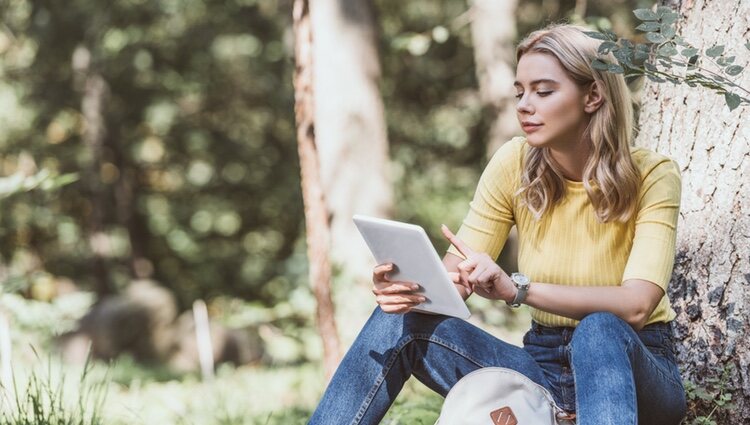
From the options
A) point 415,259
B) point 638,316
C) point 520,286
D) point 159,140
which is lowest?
point 159,140

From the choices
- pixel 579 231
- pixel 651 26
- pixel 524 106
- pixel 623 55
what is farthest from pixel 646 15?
pixel 579 231

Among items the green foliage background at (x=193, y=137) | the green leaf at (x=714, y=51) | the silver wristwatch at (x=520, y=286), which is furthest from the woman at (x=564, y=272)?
the green foliage background at (x=193, y=137)

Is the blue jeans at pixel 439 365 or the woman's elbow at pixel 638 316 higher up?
the woman's elbow at pixel 638 316

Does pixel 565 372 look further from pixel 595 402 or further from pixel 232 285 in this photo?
pixel 232 285

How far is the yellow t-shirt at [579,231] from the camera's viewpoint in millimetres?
2396

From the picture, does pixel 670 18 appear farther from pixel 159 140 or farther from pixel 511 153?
pixel 159 140

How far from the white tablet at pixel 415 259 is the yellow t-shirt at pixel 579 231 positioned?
349 millimetres

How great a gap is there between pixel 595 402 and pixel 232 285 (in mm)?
14554

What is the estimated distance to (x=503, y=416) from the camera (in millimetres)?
2258

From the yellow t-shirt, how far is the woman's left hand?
0.99 ft

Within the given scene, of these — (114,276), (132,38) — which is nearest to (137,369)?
(132,38)

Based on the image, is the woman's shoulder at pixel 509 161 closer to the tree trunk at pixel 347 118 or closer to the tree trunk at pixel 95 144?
the tree trunk at pixel 347 118

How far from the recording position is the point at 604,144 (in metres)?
2.53

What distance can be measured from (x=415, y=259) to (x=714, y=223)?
1.17 metres
